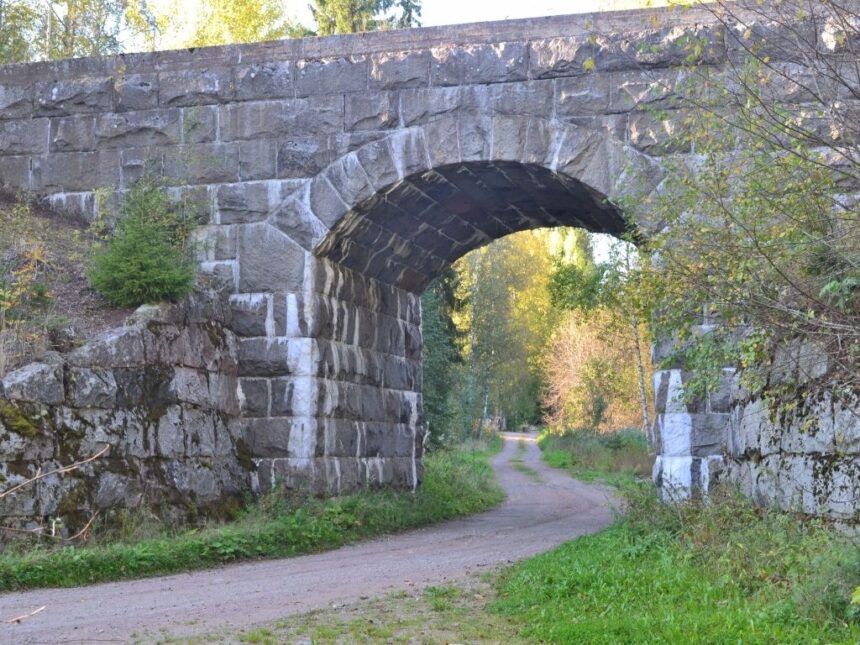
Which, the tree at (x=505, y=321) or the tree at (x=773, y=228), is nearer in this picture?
the tree at (x=773, y=228)

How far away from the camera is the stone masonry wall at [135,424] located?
9.16 m

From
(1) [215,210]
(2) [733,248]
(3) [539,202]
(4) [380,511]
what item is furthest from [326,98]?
(2) [733,248]

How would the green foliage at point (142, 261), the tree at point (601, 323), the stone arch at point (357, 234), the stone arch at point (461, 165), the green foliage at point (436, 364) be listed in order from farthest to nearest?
the green foliage at point (436, 364) < the stone arch at point (357, 234) < the stone arch at point (461, 165) < the green foliage at point (142, 261) < the tree at point (601, 323)

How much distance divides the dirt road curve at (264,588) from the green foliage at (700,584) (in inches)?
42.7

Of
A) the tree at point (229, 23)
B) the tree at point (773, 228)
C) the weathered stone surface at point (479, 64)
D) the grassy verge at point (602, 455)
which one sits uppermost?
the tree at point (229, 23)

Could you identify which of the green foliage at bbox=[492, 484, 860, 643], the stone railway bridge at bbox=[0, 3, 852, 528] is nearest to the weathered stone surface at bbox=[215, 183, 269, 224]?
the stone railway bridge at bbox=[0, 3, 852, 528]

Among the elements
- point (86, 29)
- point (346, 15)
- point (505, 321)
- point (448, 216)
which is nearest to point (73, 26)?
point (86, 29)

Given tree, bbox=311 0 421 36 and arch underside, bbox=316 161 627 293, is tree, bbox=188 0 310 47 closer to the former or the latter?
tree, bbox=311 0 421 36

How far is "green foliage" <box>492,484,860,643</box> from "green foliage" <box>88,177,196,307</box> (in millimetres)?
4574

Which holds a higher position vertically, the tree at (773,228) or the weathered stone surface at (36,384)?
the tree at (773,228)

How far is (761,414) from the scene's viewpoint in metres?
8.34

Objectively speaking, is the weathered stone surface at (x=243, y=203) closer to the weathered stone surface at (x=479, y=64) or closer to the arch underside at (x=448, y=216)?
the arch underside at (x=448, y=216)

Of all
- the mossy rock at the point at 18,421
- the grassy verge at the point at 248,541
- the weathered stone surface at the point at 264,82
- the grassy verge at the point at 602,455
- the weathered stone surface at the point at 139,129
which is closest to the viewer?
the grassy verge at the point at 248,541

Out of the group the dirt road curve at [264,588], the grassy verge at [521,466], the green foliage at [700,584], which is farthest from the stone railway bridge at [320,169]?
the grassy verge at [521,466]
